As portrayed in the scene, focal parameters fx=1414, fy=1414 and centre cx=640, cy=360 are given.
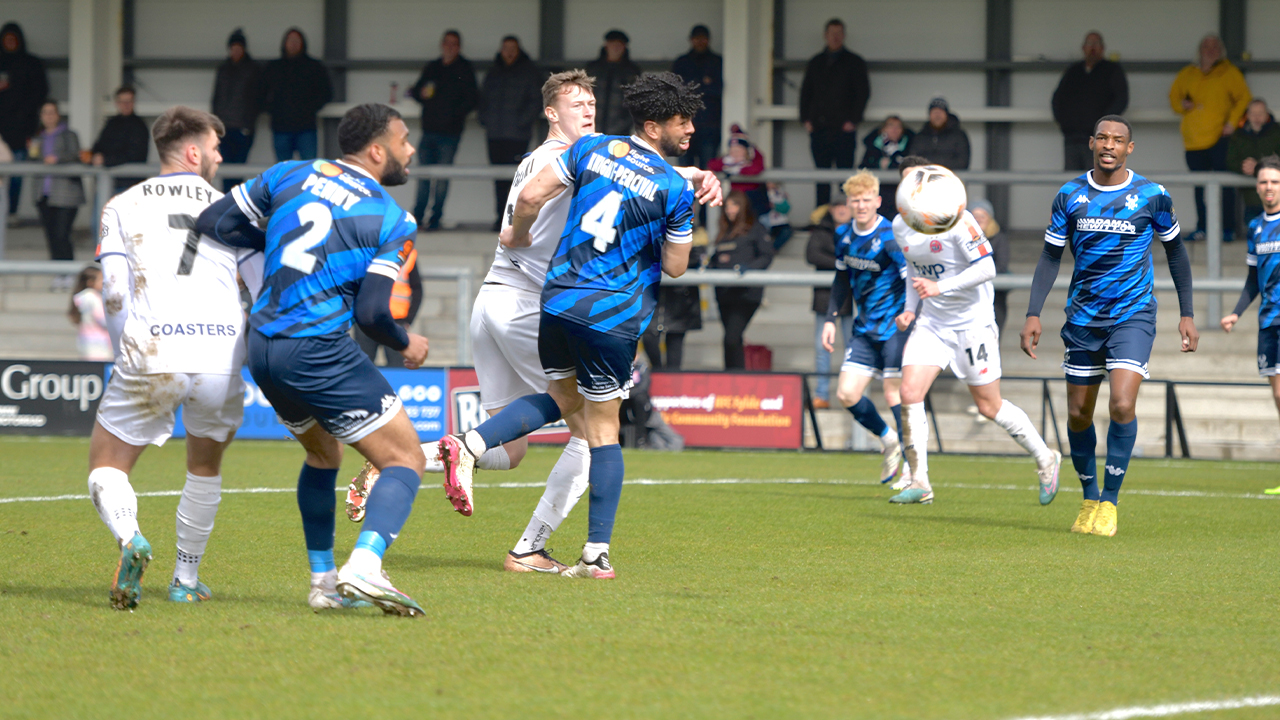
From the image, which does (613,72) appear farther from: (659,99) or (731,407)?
(659,99)

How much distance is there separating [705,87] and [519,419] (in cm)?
1323

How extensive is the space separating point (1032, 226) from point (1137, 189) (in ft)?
42.6

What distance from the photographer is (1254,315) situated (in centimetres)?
1684

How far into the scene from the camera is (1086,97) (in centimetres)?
1820

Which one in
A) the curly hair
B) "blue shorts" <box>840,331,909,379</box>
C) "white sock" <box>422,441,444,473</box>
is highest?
the curly hair

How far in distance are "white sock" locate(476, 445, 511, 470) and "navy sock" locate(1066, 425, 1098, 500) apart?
11.3 ft

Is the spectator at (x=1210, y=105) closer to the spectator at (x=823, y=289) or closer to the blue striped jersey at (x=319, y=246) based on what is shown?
the spectator at (x=823, y=289)

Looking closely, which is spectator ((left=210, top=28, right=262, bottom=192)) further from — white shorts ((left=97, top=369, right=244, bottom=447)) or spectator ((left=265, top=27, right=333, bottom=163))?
white shorts ((left=97, top=369, right=244, bottom=447))

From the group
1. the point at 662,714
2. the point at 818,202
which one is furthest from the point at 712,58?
the point at 662,714

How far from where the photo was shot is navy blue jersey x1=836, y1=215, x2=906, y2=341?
34.6 feet

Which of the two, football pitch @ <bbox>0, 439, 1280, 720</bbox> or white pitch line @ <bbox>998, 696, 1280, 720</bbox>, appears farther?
football pitch @ <bbox>0, 439, 1280, 720</bbox>

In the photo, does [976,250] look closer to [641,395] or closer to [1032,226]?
[641,395]

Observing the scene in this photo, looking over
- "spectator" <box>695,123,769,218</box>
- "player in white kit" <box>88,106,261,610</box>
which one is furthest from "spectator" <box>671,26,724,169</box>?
"player in white kit" <box>88,106,261,610</box>

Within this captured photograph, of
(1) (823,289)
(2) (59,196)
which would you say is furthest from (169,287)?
(2) (59,196)
